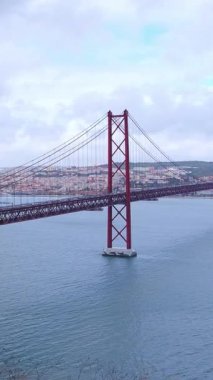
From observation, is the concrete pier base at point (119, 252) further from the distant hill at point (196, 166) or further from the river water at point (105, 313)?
the distant hill at point (196, 166)

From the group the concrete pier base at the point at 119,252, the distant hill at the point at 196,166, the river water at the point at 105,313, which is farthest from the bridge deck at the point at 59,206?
the distant hill at the point at 196,166

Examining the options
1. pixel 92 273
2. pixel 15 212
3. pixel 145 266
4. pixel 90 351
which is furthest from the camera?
pixel 145 266

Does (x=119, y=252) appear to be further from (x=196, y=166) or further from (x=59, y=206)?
(x=196, y=166)

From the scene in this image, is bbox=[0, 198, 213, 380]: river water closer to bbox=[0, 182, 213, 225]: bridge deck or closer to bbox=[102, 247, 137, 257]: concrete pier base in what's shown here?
bbox=[102, 247, 137, 257]: concrete pier base

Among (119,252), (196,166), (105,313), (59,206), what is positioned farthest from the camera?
(196,166)

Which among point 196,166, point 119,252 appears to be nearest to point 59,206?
point 119,252

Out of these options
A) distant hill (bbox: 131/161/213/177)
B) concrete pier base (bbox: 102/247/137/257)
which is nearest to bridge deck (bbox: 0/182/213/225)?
concrete pier base (bbox: 102/247/137/257)

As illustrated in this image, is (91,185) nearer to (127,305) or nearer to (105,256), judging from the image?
(105,256)

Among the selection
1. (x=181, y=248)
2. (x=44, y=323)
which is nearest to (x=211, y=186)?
(x=181, y=248)
